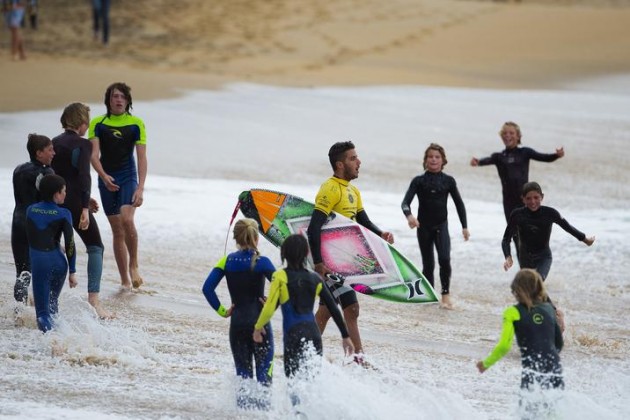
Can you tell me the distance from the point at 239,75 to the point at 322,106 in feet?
14.4

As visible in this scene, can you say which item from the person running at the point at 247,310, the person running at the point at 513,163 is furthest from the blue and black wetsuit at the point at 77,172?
the person running at the point at 513,163

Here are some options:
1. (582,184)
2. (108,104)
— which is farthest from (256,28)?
(108,104)

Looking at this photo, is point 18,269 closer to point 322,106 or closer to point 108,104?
point 108,104

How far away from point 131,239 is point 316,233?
269cm

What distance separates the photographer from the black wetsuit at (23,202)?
359 inches

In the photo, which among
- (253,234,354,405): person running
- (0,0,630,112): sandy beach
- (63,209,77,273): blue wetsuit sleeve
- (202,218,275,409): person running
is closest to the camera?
(253,234,354,405): person running

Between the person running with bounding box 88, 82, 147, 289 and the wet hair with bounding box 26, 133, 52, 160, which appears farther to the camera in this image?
the person running with bounding box 88, 82, 147, 289

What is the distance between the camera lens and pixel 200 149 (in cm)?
1809

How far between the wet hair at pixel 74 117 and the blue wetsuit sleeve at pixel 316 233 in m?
2.36

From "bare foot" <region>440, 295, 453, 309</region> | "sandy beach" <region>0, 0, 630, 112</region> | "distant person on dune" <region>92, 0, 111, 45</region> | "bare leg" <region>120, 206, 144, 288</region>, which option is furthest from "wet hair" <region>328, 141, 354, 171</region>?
"distant person on dune" <region>92, 0, 111, 45</region>

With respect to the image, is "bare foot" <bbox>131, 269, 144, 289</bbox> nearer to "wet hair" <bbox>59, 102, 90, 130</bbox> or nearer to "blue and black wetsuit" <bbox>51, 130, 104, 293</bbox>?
"blue and black wetsuit" <bbox>51, 130, 104, 293</bbox>

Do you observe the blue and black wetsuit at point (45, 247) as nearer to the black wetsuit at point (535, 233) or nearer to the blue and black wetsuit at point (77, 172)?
the blue and black wetsuit at point (77, 172)

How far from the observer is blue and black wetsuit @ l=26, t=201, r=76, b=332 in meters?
8.59

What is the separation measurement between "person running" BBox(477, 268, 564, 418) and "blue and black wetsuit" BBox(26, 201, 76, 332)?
3.61m
